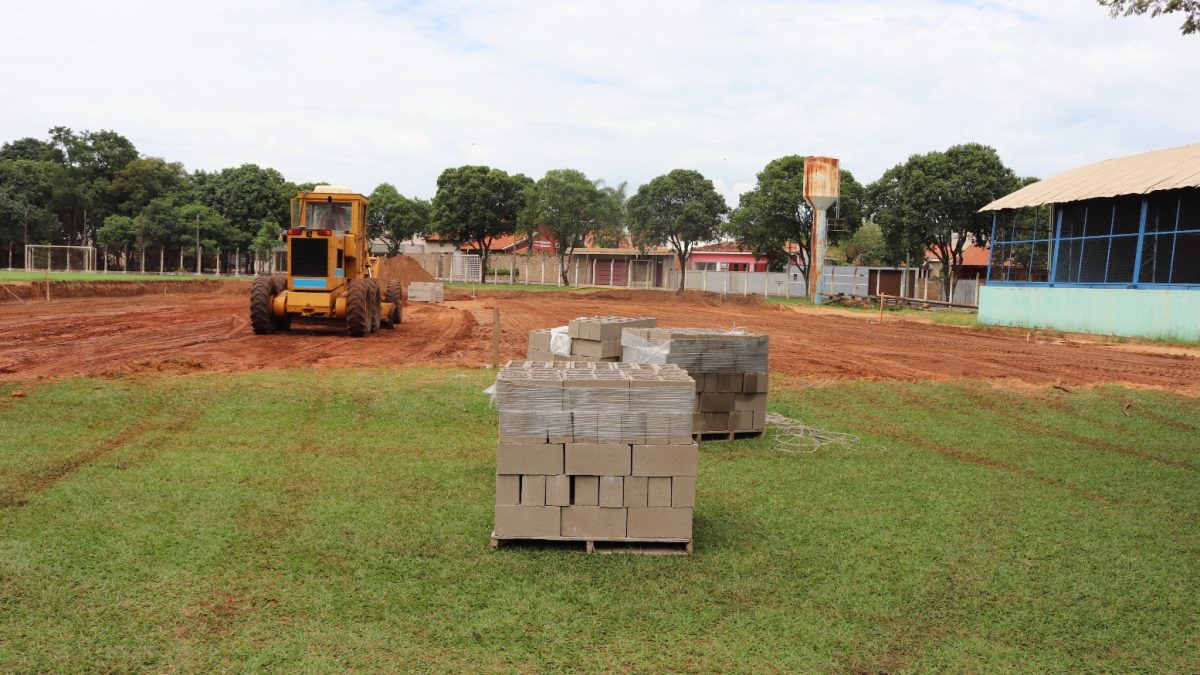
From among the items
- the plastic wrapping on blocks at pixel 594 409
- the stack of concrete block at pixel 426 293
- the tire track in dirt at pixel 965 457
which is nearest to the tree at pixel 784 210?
the stack of concrete block at pixel 426 293

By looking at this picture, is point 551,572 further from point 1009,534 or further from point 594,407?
point 1009,534

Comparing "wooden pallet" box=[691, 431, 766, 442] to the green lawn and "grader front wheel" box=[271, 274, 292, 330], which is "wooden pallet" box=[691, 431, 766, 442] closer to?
"grader front wheel" box=[271, 274, 292, 330]

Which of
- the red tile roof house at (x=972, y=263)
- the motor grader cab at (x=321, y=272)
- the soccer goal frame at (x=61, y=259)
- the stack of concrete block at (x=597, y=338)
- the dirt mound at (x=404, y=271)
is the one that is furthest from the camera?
the red tile roof house at (x=972, y=263)

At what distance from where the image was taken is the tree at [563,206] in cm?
5956

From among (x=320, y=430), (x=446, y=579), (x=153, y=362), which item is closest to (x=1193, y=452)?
(x=446, y=579)

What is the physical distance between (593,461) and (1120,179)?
A: 29.1 metres

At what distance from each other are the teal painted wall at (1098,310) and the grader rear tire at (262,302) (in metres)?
24.6

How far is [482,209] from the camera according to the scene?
62.3 meters

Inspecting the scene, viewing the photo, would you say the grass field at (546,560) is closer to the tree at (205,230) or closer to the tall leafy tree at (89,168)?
the tree at (205,230)

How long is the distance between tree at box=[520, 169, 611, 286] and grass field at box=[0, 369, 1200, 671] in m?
49.7

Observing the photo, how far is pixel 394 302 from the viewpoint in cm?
2464

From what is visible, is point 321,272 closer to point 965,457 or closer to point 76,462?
point 76,462

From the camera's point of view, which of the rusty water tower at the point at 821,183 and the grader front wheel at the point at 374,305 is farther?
the rusty water tower at the point at 821,183

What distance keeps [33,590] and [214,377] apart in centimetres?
871
